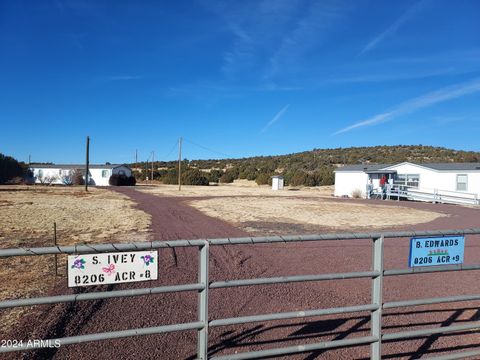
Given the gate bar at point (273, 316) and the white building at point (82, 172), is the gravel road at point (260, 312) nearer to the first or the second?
the gate bar at point (273, 316)

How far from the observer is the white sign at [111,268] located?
8.97ft

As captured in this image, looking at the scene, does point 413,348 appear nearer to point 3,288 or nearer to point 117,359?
point 117,359

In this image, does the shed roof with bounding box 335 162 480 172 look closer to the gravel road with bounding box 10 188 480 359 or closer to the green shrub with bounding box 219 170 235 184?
the gravel road with bounding box 10 188 480 359

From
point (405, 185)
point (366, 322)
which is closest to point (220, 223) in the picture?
point (366, 322)

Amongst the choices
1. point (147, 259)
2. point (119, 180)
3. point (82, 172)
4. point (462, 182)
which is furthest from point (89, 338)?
point (82, 172)

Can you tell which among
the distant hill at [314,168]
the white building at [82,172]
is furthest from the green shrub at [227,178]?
the white building at [82,172]

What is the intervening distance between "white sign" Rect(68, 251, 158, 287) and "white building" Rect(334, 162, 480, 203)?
31264 mm

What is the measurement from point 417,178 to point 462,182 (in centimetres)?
412

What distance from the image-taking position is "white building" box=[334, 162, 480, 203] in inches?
1157

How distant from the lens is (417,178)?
33.4m

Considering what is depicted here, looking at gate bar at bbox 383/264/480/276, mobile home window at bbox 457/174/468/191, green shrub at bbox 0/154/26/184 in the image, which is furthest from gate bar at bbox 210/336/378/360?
green shrub at bbox 0/154/26/184

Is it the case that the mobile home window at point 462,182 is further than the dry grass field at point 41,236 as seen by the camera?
Yes

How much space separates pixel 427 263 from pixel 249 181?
6760cm

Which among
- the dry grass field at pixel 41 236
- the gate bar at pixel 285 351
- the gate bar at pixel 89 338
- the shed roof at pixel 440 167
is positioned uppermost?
the shed roof at pixel 440 167
